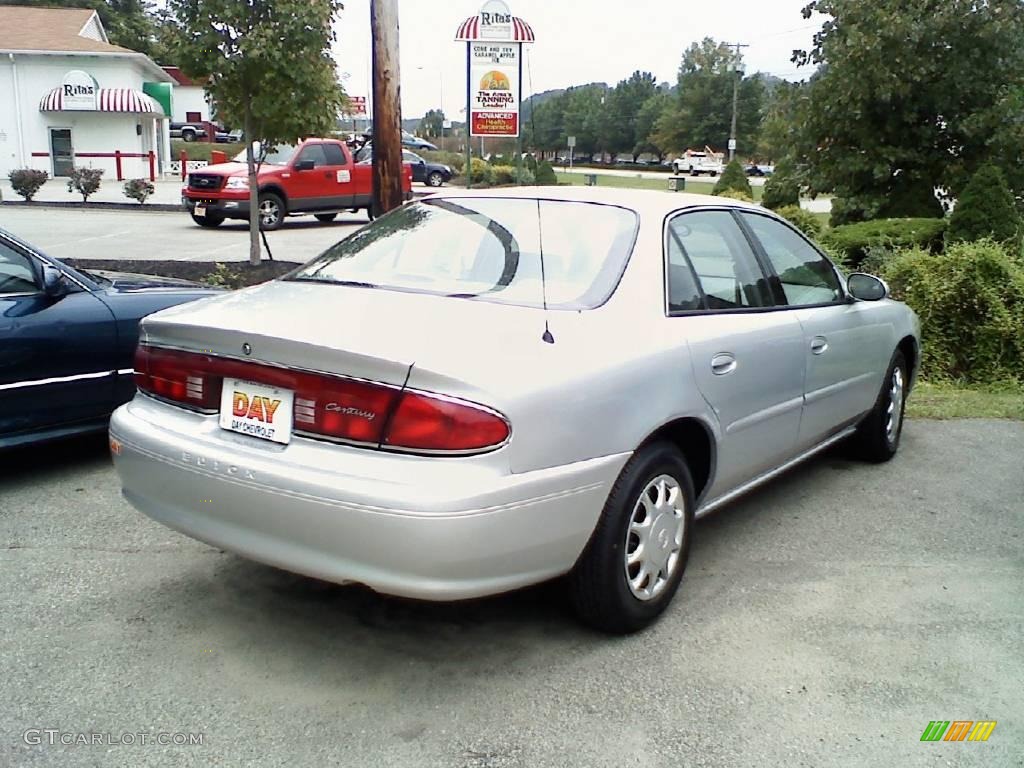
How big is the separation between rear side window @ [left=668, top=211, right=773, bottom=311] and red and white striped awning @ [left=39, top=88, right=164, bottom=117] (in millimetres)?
35975

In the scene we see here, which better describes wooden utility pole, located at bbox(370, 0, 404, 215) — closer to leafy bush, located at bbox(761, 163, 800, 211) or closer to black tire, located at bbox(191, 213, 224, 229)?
leafy bush, located at bbox(761, 163, 800, 211)

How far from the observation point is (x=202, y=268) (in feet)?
43.1

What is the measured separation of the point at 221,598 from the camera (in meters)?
3.80

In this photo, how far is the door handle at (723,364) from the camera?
3.79m

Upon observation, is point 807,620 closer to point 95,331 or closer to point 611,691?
point 611,691

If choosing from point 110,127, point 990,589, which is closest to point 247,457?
point 990,589

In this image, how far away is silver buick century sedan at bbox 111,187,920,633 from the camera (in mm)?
2893

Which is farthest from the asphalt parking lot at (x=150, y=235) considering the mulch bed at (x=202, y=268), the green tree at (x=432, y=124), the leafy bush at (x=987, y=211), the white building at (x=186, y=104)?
the green tree at (x=432, y=124)

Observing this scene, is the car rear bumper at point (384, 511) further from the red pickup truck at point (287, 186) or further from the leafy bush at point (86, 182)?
the leafy bush at point (86, 182)

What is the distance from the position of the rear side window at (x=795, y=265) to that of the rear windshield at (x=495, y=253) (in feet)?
3.30

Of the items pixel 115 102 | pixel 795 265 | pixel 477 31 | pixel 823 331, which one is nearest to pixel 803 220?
pixel 477 31

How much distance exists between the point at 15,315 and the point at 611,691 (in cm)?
354

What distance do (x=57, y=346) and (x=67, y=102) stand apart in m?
34.3

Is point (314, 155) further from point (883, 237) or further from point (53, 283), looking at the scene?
point (53, 283)
